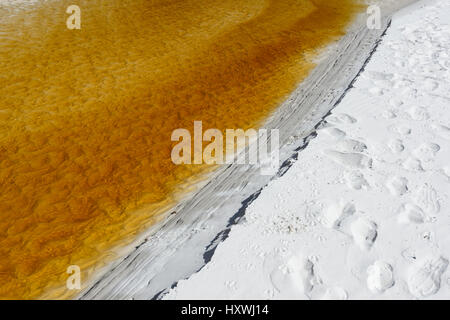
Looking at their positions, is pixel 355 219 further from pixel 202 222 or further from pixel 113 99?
pixel 113 99

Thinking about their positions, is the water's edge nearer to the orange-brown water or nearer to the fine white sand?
the fine white sand

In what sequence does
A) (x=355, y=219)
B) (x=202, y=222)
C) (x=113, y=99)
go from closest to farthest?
(x=355, y=219) → (x=202, y=222) → (x=113, y=99)

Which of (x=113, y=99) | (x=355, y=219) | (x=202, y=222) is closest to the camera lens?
(x=355, y=219)

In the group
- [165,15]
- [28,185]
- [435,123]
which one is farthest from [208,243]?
[165,15]

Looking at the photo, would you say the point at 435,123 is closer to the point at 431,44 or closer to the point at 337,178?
the point at 337,178

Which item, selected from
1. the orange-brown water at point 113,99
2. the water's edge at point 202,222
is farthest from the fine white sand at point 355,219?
the orange-brown water at point 113,99

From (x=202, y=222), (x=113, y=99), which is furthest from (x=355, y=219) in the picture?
(x=113, y=99)

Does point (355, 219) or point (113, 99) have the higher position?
point (113, 99)
